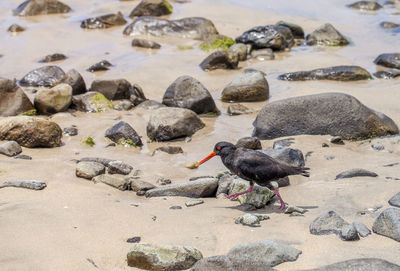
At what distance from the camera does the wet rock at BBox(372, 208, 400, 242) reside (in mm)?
4857

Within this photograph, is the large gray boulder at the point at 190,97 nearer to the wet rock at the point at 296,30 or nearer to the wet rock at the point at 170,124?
the wet rock at the point at 170,124

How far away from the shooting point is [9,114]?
1016 cm

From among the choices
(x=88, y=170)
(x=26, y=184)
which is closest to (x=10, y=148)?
(x=88, y=170)

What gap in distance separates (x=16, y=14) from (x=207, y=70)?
9.53m

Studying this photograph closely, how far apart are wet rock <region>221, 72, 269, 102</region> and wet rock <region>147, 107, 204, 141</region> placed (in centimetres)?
189

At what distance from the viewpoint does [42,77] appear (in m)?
12.6

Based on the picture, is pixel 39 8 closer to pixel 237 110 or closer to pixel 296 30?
pixel 296 30

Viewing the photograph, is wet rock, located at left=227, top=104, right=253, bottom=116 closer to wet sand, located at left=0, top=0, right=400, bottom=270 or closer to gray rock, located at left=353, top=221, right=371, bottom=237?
wet sand, located at left=0, top=0, right=400, bottom=270

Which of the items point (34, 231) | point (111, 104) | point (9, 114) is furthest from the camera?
point (111, 104)

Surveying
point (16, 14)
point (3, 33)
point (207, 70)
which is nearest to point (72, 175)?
point (207, 70)

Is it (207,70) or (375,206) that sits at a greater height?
(375,206)

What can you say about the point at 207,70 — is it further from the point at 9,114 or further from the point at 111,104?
the point at 9,114

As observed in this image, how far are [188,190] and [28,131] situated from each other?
3225 millimetres

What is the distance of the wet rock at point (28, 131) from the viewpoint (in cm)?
848
